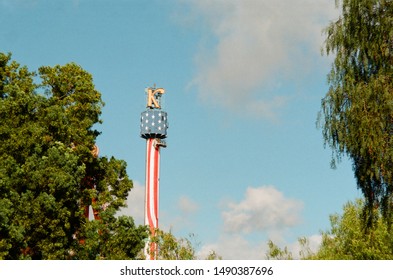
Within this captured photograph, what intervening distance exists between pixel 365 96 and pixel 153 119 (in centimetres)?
3996

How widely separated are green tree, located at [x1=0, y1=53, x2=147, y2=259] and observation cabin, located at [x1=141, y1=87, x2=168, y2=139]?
88.7 ft

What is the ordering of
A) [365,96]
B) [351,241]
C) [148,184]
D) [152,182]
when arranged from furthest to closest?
[152,182] < [148,184] < [351,241] < [365,96]

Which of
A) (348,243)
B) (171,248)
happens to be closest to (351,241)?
(348,243)

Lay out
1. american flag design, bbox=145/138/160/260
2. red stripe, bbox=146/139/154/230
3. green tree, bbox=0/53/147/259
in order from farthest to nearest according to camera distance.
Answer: american flag design, bbox=145/138/160/260, red stripe, bbox=146/139/154/230, green tree, bbox=0/53/147/259

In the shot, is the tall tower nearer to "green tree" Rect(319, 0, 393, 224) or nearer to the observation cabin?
the observation cabin

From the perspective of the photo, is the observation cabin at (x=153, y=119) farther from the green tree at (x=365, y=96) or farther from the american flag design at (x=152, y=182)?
the green tree at (x=365, y=96)

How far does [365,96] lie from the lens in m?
25.8

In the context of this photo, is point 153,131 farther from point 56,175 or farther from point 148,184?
point 56,175

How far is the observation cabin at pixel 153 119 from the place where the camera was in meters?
64.2

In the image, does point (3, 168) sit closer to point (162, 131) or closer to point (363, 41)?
point (363, 41)

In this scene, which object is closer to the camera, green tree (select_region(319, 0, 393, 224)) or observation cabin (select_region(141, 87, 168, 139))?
green tree (select_region(319, 0, 393, 224))

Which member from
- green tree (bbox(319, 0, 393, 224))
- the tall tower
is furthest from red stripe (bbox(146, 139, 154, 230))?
green tree (bbox(319, 0, 393, 224))

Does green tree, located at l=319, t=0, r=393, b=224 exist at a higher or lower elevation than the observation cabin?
lower

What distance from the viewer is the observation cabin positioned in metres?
64.2
